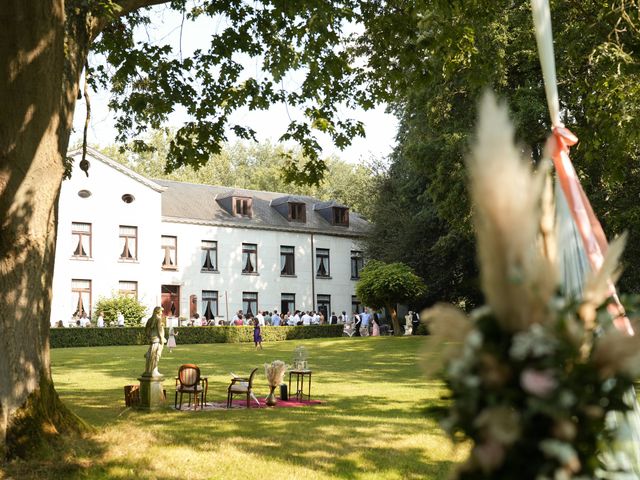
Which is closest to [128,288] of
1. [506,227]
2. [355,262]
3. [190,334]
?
[190,334]

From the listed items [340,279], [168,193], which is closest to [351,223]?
[340,279]

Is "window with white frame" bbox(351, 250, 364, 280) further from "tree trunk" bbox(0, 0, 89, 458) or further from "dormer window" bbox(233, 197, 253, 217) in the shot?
"tree trunk" bbox(0, 0, 89, 458)

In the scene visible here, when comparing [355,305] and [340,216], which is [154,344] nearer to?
[355,305]

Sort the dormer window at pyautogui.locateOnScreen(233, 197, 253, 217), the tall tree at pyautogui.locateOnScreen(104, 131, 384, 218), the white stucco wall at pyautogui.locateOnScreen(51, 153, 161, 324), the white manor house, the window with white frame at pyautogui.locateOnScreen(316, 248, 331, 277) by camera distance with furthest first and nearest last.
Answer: the tall tree at pyautogui.locateOnScreen(104, 131, 384, 218)
the window with white frame at pyautogui.locateOnScreen(316, 248, 331, 277)
the dormer window at pyautogui.locateOnScreen(233, 197, 253, 217)
the white manor house
the white stucco wall at pyautogui.locateOnScreen(51, 153, 161, 324)

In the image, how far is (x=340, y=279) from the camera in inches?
2072

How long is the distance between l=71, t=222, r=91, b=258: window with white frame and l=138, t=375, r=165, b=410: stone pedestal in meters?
30.7

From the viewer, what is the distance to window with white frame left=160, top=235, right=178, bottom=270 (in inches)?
1794

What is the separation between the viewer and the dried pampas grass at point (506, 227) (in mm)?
1915

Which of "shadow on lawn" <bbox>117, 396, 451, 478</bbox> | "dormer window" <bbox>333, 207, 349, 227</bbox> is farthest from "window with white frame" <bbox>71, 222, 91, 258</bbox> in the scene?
"shadow on lawn" <bbox>117, 396, 451, 478</bbox>

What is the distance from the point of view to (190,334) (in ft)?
129

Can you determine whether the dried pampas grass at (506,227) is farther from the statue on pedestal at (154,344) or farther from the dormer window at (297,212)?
the dormer window at (297,212)

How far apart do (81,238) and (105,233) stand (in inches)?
56.1

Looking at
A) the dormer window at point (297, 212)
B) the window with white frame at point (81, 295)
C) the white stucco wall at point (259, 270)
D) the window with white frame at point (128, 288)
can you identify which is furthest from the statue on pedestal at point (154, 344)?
the dormer window at point (297, 212)

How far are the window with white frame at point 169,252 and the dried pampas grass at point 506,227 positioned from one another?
44.6 metres
